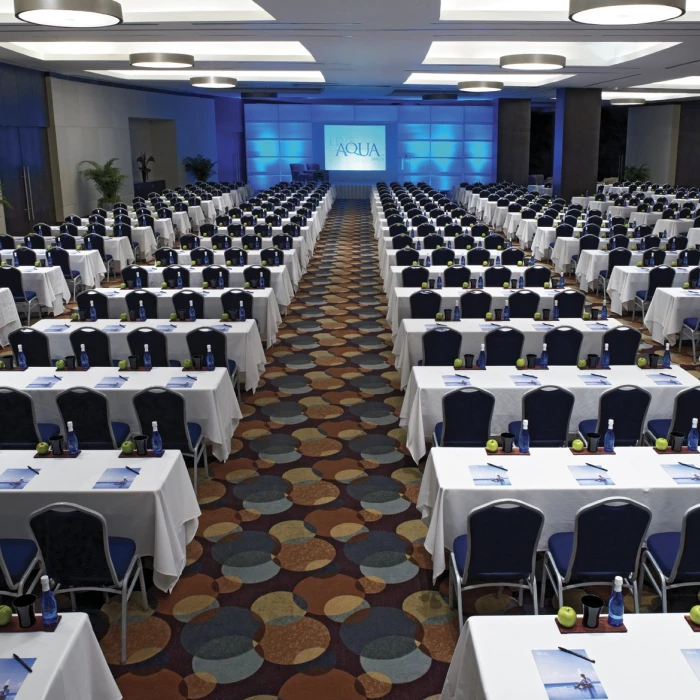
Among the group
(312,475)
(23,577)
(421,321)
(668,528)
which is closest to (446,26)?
(421,321)

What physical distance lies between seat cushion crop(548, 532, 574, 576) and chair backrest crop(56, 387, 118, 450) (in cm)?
358

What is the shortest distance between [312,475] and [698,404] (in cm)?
329

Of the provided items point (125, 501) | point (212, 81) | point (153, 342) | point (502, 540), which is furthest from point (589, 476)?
point (212, 81)

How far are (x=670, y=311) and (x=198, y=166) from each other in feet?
84.3

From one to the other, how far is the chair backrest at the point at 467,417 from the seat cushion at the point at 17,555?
3.16 meters

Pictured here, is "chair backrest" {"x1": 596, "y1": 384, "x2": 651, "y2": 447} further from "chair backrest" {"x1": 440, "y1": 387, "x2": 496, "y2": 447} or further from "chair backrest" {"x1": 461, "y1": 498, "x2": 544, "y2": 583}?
"chair backrest" {"x1": 461, "y1": 498, "x2": 544, "y2": 583}

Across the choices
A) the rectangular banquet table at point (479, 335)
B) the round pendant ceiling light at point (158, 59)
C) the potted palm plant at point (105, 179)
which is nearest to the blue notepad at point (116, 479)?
the rectangular banquet table at point (479, 335)

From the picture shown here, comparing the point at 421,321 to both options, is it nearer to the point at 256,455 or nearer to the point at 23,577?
the point at 256,455

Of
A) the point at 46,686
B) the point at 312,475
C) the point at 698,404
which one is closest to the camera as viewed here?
the point at 46,686

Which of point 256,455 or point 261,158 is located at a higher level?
point 261,158

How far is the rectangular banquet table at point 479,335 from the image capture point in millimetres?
8812

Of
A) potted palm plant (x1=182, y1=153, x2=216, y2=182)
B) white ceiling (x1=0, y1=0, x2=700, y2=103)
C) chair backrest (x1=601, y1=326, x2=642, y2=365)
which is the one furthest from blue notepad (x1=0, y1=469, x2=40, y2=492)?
potted palm plant (x1=182, y1=153, x2=216, y2=182)

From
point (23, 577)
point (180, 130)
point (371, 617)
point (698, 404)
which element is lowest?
point (371, 617)

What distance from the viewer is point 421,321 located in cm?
930
